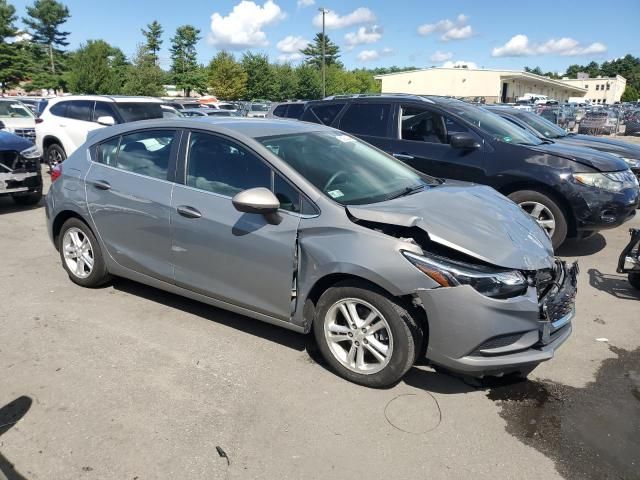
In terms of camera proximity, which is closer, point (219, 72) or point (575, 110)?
point (575, 110)

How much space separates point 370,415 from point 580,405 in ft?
4.29

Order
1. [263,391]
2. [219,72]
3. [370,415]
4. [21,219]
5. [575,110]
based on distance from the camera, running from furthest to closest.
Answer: [219,72]
[575,110]
[21,219]
[263,391]
[370,415]

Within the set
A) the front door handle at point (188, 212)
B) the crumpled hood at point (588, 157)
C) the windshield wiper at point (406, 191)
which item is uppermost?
the crumpled hood at point (588, 157)

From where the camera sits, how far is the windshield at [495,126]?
6590mm

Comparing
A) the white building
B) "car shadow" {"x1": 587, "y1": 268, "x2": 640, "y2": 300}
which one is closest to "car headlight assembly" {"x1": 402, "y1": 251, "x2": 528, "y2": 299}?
"car shadow" {"x1": 587, "y1": 268, "x2": 640, "y2": 300}

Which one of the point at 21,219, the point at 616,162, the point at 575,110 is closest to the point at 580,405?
the point at 616,162

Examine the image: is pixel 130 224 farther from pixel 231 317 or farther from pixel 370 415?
pixel 370 415

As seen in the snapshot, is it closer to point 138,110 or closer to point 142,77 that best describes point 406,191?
point 138,110

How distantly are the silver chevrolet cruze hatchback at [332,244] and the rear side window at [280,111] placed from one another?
159 inches

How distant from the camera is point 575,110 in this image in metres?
26.9

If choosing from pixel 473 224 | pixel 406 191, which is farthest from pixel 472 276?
pixel 406 191

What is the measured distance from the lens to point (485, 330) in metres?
2.95

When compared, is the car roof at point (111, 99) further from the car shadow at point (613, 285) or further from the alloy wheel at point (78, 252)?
the car shadow at point (613, 285)

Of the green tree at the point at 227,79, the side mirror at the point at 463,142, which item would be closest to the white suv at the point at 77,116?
the side mirror at the point at 463,142
